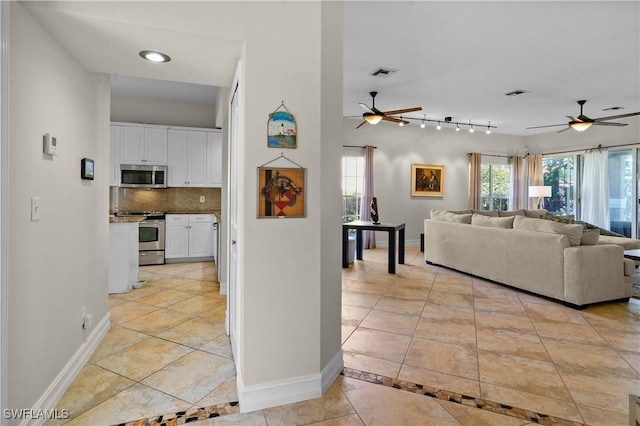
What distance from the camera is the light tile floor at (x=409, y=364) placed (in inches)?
76.8

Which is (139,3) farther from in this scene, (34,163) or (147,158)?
(147,158)

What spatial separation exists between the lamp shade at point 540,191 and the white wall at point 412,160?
139cm

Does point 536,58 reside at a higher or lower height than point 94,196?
higher

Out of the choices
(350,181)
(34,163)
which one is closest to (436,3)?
(34,163)

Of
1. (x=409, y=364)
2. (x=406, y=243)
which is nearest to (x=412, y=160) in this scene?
(x=406, y=243)

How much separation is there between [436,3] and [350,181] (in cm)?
500

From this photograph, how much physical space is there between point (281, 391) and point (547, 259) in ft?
11.6

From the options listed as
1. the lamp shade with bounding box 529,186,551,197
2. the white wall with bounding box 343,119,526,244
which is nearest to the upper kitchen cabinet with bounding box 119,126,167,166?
the white wall with bounding box 343,119,526,244

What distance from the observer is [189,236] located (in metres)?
6.09

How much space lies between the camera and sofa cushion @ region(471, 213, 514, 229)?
185 inches

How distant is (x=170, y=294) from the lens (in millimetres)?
4207

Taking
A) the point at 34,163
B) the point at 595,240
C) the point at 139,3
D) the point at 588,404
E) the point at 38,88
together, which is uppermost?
the point at 139,3

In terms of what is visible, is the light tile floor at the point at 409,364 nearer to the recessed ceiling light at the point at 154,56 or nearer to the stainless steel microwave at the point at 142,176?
the recessed ceiling light at the point at 154,56

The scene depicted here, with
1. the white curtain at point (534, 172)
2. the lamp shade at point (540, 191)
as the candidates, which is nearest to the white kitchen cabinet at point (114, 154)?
the lamp shade at point (540, 191)
